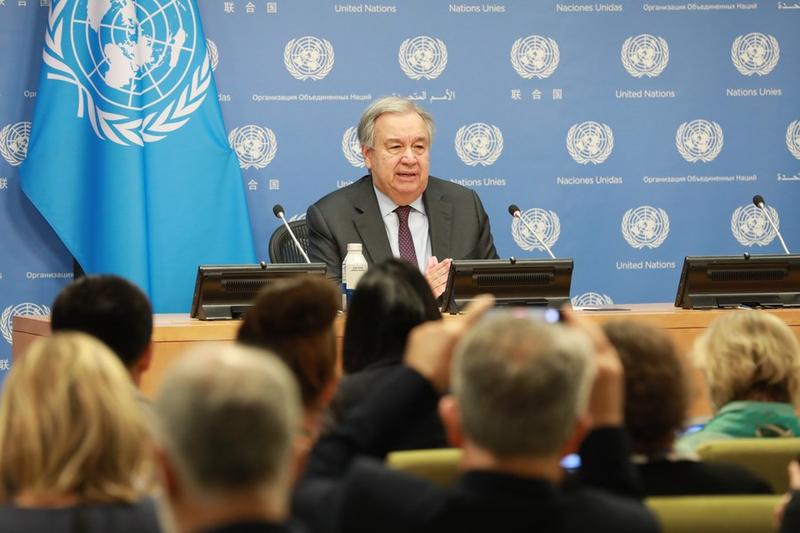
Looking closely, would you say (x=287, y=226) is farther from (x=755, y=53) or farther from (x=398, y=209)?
(x=755, y=53)

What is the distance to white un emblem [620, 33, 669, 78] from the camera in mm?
6770

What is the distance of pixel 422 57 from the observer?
6.54 metres

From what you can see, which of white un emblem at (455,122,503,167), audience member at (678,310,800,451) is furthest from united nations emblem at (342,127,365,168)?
audience member at (678,310,800,451)

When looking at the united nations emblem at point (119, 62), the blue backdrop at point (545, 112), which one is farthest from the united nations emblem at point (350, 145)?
the united nations emblem at point (119, 62)

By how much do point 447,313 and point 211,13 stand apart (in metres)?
2.69

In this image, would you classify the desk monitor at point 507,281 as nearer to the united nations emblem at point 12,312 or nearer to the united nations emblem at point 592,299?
the united nations emblem at point 592,299

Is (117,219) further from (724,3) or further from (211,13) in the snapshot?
(724,3)

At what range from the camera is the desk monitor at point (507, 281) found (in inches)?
180

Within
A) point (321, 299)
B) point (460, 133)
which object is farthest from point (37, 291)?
point (321, 299)

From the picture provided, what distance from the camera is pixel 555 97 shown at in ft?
21.9

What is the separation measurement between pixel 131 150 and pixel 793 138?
4108mm

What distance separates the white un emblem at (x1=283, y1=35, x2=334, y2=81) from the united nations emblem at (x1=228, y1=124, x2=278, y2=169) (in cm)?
39

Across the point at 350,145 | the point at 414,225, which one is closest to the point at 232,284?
the point at 414,225

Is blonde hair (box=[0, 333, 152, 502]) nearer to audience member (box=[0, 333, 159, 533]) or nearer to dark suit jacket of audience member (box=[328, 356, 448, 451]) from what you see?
audience member (box=[0, 333, 159, 533])
